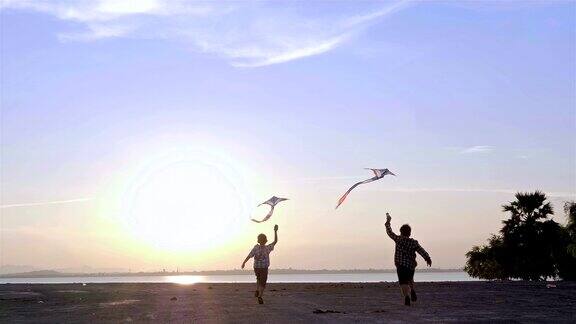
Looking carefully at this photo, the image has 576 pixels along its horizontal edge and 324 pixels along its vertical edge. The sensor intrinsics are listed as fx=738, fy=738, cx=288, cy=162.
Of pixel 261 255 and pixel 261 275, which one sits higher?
pixel 261 255

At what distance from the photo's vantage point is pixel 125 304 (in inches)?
869

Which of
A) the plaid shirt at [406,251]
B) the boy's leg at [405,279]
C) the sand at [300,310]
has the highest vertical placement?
the plaid shirt at [406,251]

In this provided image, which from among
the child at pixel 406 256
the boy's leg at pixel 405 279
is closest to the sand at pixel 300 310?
the boy's leg at pixel 405 279

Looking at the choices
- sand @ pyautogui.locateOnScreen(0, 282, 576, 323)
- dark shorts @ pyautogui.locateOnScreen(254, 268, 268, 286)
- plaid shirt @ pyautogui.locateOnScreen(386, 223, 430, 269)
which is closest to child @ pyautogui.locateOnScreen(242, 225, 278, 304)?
dark shorts @ pyautogui.locateOnScreen(254, 268, 268, 286)

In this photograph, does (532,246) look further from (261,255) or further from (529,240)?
(261,255)

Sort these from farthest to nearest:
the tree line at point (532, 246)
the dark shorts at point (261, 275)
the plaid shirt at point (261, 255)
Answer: the tree line at point (532, 246) < the plaid shirt at point (261, 255) < the dark shorts at point (261, 275)

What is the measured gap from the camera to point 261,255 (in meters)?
23.3

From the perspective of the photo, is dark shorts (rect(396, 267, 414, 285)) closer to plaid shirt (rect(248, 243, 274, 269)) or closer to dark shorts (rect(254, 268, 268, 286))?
dark shorts (rect(254, 268, 268, 286))

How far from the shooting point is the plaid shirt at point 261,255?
2317 cm

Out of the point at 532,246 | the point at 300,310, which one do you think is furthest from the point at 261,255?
the point at 532,246

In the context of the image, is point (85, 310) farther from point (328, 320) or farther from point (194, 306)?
point (328, 320)

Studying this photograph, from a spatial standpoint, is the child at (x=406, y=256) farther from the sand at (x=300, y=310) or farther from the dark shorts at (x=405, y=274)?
the sand at (x=300, y=310)

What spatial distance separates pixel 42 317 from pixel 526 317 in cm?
1110

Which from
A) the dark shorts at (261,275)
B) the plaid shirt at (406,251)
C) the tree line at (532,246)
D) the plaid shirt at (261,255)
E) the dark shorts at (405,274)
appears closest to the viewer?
the dark shorts at (405,274)
